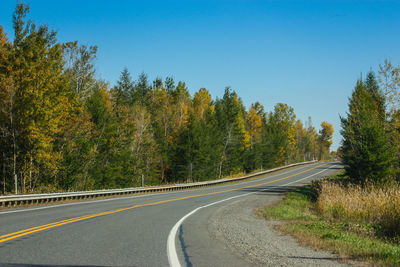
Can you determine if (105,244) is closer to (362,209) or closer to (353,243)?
(353,243)

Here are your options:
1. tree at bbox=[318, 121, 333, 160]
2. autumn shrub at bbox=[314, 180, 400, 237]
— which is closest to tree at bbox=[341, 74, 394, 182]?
autumn shrub at bbox=[314, 180, 400, 237]

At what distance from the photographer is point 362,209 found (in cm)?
1341

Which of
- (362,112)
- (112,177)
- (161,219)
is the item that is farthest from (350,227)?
(112,177)

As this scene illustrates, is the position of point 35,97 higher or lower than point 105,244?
higher

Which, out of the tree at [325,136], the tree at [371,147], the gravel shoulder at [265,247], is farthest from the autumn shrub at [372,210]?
the tree at [325,136]

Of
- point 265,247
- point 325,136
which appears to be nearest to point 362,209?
point 265,247

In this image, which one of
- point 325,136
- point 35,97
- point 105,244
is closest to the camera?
point 105,244

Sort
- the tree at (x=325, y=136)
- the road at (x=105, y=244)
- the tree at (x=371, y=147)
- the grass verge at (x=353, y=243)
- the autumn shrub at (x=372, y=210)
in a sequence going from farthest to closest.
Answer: the tree at (x=325, y=136)
the tree at (x=371, y=147)
the autumn shrub at (x=372, y=210)
the grass verge at (x=353, y=243)
the road at (x=105, y=244)

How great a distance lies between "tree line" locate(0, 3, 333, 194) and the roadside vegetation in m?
16.4

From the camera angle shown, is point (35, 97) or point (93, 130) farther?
point (93, 130)

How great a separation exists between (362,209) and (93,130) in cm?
2741

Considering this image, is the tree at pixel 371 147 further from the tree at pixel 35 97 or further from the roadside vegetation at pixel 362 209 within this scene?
the tree at pixel 35 97

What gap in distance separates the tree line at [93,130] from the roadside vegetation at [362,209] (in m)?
16.4

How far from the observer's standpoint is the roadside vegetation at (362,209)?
724 cm
